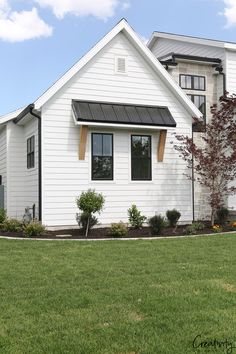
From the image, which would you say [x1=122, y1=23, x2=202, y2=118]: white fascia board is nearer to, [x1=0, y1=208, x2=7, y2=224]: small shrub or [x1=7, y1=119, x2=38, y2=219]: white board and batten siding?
[x1=7, y1=119, x2=38, y2=219]: white board and batten siding

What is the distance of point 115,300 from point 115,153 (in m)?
10.3

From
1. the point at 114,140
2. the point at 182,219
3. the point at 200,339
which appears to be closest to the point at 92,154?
the point at 114,140

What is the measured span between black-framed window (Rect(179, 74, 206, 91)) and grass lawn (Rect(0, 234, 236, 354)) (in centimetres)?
1066

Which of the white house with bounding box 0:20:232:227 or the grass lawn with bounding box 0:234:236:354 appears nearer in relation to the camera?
the grass lawn with bounding box 0:234:236:354

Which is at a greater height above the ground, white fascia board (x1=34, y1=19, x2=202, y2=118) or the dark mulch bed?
white fascia board (x1=34, y1=19, x2=202, y2=118)

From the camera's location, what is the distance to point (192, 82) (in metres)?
19.7

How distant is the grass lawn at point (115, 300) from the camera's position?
4578 mm

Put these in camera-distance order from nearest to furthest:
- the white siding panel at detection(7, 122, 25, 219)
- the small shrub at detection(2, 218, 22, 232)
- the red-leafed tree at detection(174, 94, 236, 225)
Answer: the small shrub at detection(2, 218, 22, 232), the red-leafed tree at detection(174, 94, 236, 225), the white siding panel at detection(7, 122, 25, 219)

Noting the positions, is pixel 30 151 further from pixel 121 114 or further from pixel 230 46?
pixel 230 46

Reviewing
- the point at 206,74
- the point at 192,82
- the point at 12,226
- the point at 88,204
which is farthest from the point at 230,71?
the point at 12,226

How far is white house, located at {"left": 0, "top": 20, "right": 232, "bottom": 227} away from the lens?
1527cm

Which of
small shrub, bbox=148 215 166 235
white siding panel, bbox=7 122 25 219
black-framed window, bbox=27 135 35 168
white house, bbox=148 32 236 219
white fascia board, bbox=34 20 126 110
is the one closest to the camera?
small shrub, bbox=148 215 166 235

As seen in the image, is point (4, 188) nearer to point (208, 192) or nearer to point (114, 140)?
point (114, 140)

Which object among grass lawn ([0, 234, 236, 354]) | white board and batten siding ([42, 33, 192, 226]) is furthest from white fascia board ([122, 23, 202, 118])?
grass lawn ([0, 234, 236, 354])
